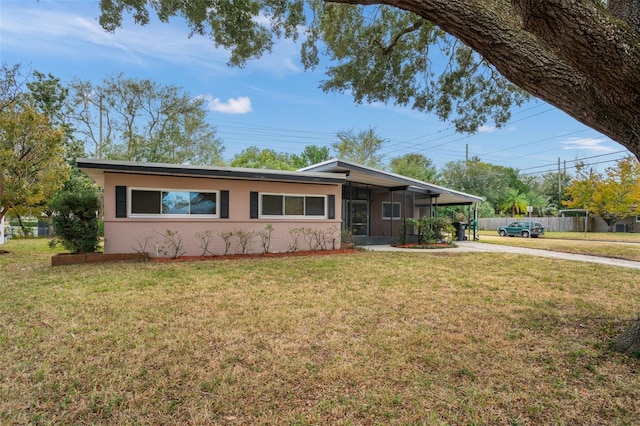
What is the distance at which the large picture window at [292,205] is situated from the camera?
11.4m

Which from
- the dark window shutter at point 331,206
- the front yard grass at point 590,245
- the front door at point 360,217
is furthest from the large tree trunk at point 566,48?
the front door at point 360,217

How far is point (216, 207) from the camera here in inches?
419

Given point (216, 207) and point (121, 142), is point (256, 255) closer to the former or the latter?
point (216, 207)

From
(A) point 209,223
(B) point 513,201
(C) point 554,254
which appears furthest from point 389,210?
(B) point 513,201

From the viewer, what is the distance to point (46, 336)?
12.1ft

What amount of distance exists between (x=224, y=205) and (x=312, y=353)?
8049mm

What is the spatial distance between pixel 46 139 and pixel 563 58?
15183 millimetres

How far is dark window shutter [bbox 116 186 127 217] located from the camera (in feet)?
30.9

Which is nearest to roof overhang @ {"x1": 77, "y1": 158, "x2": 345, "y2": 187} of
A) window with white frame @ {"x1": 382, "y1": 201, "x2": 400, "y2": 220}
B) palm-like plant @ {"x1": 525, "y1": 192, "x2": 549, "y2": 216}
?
window with white frame @ {"x1": 382, "y1": 201, "x2": 400, "y2": 220}

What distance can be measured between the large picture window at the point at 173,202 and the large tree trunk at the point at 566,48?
345 inches

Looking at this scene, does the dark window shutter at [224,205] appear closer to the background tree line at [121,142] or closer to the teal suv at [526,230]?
the background tree line at [121,142]

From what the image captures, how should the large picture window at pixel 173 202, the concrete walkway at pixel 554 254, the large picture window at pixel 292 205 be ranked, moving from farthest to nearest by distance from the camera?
the large picture window at pixel 292 205 < the concrete walkway at pixel 554 254 < the large picture window at pixel 173 202

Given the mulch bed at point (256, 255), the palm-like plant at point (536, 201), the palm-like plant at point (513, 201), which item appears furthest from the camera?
the palm-like plant at point (513, 201)

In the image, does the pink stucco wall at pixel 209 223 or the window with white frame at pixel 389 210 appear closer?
the pink stucco wall at pixel 209 223
